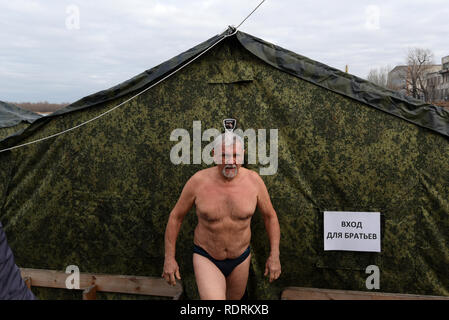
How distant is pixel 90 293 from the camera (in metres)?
3.22

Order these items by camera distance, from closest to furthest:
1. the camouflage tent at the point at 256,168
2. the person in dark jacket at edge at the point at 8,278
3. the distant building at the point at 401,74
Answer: the person in dark jacket at edge at the point at 8,278
the camouflage tent at the point at 256,168
the distant building at the point at 401,74

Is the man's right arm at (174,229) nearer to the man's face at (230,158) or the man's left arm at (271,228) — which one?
the man's face at (230,158)

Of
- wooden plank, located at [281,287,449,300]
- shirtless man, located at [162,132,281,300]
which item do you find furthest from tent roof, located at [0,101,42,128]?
wooden plank, located at [281,287,449,300]

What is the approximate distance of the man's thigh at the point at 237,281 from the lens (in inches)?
99.8

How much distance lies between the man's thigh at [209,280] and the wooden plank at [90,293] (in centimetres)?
147

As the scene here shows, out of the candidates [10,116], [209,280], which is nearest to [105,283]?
[209,280]

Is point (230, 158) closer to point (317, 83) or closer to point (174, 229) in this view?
point (174, 229)

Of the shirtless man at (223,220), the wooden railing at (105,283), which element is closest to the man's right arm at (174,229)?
the shirtless man at (223,220)

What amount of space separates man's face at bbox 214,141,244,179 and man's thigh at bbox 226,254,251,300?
0.79 meters

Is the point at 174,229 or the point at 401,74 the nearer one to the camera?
the point at 174,229

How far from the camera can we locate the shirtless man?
7.52ft

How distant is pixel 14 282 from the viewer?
63.2 inches

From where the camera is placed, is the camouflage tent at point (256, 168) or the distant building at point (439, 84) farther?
the distant building at point (439, 84)

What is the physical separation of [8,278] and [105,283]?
1.86 m
